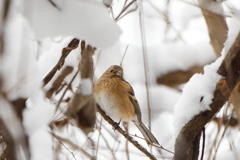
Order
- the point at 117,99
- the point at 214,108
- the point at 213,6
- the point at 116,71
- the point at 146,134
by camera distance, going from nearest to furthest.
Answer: the point at 214,108
the point at 213,6
the point at 146,134
the point at 117,99
the point at 116,71

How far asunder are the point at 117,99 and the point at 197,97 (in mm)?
1615

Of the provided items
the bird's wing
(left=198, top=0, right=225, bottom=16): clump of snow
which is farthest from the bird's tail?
(left=198, top=0, right=225, bottom=16): clump of snow

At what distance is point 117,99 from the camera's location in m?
2.90

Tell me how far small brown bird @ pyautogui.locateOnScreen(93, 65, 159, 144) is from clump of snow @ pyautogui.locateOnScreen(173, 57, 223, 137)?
141 cm

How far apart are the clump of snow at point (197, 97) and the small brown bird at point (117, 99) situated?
141 cm

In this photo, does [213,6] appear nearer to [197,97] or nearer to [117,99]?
[197,97]

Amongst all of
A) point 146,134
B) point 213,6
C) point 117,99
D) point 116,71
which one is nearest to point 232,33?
point 213,6

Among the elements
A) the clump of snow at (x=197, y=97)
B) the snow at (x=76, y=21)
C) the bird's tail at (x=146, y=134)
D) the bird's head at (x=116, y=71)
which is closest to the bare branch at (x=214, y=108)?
the clump of snow at (x=197, y=97)

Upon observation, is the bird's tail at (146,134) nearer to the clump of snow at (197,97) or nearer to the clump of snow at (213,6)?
the clump of snow at (197,97)

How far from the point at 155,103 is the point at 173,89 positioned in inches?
14.5

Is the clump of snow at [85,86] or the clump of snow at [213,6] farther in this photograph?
the clump of snow at [213,6]

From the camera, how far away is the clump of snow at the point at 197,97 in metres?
1.33

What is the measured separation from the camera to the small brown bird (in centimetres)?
284

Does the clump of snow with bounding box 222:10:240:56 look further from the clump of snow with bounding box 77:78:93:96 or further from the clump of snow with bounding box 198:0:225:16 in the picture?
the clump of snow with bounding box 77:78:93:96
